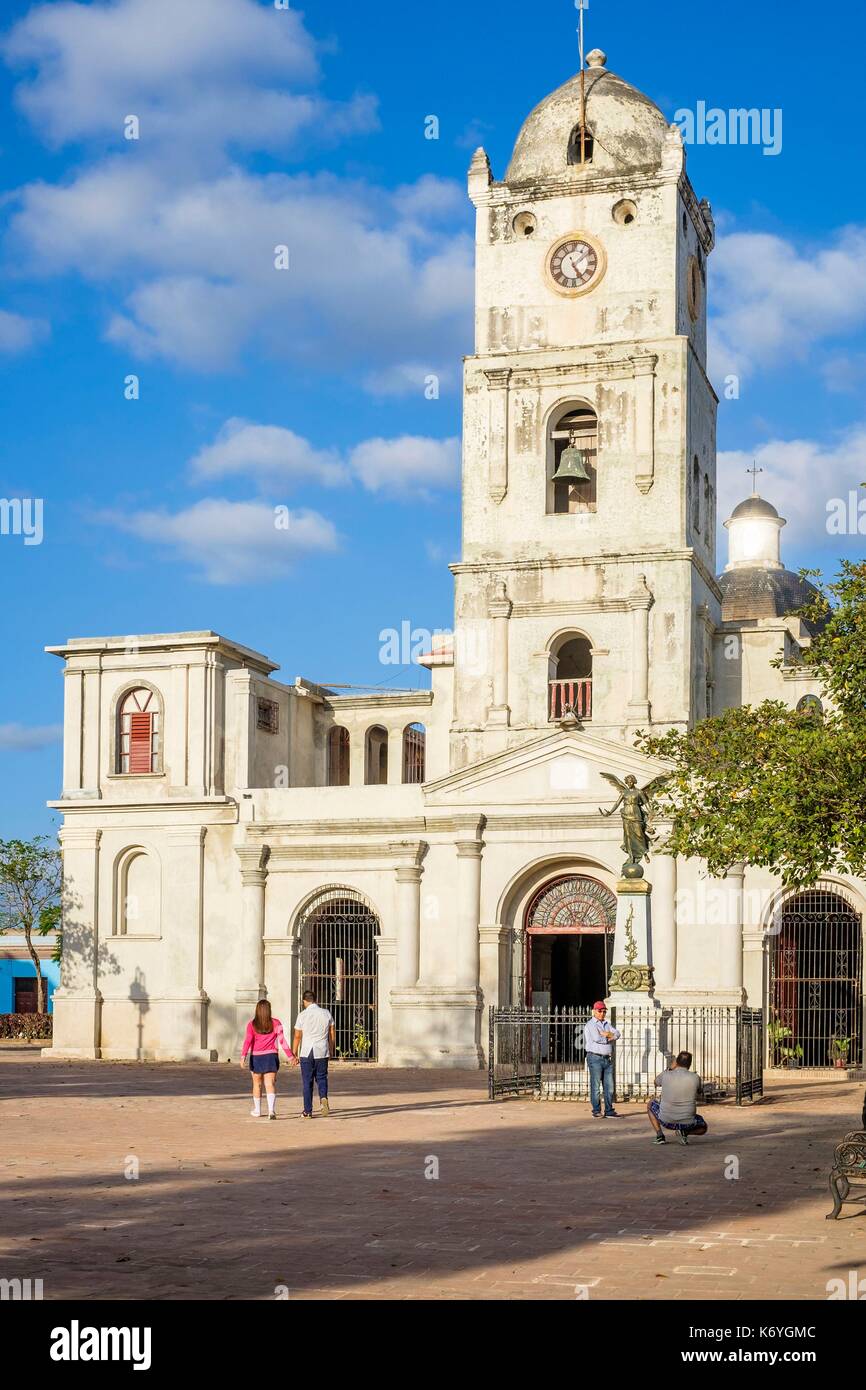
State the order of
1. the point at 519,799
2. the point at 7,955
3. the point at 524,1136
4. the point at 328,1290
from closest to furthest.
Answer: the point at 328,1290 < the point at 524,1136 < the point at 519,799 < the point at 7,955

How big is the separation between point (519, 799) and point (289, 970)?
625 cm

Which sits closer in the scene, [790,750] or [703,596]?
[790,750]

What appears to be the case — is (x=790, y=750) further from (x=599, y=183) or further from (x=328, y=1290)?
(x=599, y=183)

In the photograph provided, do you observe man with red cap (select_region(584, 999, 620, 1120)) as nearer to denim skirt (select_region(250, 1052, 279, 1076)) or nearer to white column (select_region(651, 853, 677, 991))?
denim skirt (select_region(250, 1052, 279, 1076))

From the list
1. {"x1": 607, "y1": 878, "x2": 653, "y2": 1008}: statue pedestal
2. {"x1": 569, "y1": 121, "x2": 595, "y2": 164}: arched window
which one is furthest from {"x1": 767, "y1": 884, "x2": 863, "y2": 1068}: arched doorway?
{"x1": 569, "y1": 121, "x2": 595, "y2": 164}: arched window

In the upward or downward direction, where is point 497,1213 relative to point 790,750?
downward

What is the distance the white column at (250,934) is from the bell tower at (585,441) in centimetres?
499

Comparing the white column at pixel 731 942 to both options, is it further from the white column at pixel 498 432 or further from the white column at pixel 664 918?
the white column at pixel 498 432

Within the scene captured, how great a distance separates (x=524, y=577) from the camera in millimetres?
36344

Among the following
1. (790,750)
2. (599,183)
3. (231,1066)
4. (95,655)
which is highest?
(599,183)

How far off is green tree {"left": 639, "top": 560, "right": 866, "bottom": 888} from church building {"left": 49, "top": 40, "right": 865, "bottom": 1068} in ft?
44.3

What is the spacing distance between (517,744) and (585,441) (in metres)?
6.97

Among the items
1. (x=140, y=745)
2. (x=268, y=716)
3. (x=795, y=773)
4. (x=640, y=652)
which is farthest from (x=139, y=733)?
(x=795, y=773)

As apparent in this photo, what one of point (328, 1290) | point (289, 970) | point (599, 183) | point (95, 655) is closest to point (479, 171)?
point (599, 183)
